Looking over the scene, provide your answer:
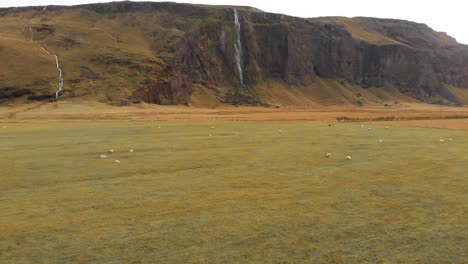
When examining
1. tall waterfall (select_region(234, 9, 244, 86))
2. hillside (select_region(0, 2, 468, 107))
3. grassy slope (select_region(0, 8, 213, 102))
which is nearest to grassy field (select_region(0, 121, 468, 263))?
hillside (select_region(0, 2, 468, 107))

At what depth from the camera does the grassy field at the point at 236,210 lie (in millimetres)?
8461

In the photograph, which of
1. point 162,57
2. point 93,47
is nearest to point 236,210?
point 162,57

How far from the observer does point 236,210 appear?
1140 centimetres

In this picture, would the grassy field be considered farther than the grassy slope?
No

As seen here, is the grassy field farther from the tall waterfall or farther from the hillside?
the tall waterfall

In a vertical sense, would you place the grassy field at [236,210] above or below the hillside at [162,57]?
below

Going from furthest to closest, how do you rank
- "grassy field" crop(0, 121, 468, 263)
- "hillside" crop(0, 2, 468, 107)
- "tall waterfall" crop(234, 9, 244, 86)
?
"tall waterfall" crop(234, 9, 244, 86) → "hillside" crop(0, 2, 468, 107) → "grassy field" crop(0, 121, 468, 263)

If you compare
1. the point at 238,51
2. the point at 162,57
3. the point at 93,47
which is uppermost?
the point at 238,51

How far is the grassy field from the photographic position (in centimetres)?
846

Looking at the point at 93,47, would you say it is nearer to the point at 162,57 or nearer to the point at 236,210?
the point at 162,57

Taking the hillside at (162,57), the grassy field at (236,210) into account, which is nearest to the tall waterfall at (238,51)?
the hillside at (162,57)

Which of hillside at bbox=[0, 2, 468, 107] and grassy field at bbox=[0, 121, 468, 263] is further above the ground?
hillside at bbox=[0, 2, 468, 107]

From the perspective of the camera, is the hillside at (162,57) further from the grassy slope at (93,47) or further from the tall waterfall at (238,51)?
the tall waterfall at (238,51)

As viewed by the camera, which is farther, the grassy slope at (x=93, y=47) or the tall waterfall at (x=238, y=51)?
the tall waterfall at (x=238, y=51)
